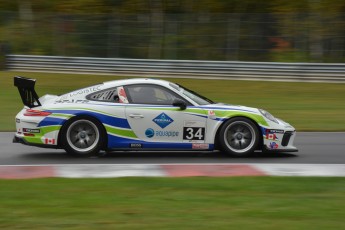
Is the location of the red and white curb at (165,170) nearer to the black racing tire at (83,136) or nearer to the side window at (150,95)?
the black racing tire at (83,136)

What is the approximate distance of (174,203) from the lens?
736 cm

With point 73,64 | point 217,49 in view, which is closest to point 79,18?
point 73,64

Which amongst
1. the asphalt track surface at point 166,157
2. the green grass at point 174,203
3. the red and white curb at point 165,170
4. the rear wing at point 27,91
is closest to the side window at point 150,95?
the asphalt track surface at point 166,157

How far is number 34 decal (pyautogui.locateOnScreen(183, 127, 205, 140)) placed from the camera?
1111 centimetres

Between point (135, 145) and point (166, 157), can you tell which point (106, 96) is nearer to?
point (135, 145)

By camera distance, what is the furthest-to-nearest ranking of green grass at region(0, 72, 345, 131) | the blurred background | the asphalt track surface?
1. the blurred background
2. green grass at region(0, 72, 345, 131)
3. the asphalt track surface

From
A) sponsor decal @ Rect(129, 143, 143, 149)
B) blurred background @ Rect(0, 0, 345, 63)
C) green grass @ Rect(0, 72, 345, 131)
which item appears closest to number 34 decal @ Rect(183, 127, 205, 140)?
sponsor decal @ Rect(129, 143, 143, 149)

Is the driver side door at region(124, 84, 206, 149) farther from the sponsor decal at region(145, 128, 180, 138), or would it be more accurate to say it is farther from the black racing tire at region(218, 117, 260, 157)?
the black racing tire at region(218, 117, 260, 157)

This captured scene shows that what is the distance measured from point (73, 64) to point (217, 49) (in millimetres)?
6129

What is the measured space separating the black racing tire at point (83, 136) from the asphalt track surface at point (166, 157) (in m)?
0.15

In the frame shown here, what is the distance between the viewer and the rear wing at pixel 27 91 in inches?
447

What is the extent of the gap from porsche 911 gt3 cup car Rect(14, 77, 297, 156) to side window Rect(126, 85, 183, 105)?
2 centimetres

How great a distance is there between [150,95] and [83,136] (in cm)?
125

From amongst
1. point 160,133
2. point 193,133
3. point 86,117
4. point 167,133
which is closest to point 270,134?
point 193,133
